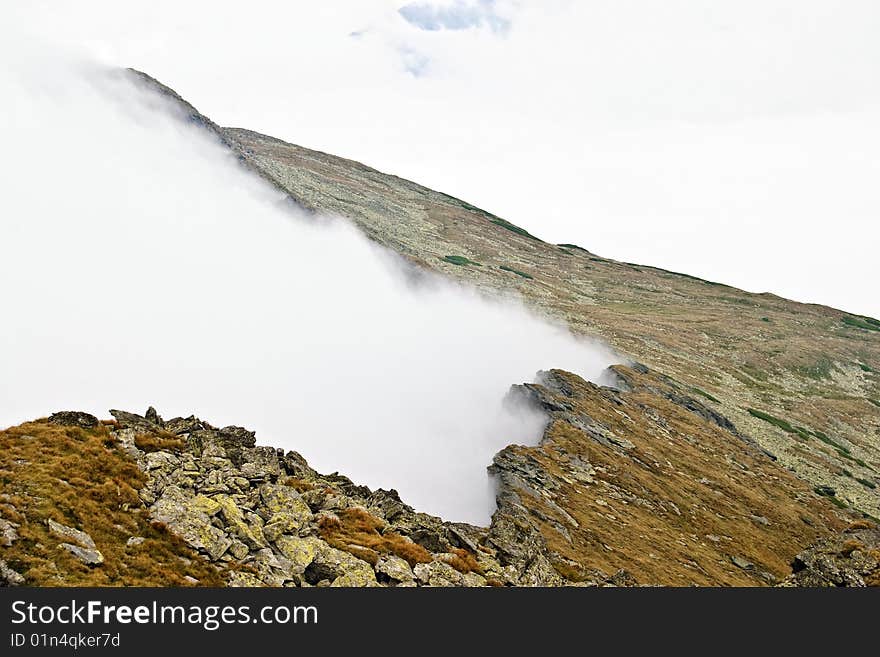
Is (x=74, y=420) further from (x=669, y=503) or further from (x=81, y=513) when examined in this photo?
(x=669, y=503)

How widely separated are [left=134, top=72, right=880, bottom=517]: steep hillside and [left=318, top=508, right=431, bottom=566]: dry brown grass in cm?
6620

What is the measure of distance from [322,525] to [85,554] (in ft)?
30.3

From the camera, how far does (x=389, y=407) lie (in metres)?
76.1

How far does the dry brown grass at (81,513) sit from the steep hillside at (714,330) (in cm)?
7647

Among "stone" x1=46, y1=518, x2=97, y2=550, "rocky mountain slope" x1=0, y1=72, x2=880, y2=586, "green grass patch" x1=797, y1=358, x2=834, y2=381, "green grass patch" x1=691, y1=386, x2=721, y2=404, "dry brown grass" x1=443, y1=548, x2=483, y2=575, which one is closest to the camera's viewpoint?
"stone" x1=46, y1=518, x2=97, y2=550

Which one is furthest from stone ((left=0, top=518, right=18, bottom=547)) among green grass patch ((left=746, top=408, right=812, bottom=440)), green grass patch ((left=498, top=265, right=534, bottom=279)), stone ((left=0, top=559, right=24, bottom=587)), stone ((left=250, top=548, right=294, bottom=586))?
green grass patch ((left=498, top=265, right=534, bottom=279))

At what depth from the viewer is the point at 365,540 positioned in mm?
23062

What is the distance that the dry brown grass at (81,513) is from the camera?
A: 16109 millimetres

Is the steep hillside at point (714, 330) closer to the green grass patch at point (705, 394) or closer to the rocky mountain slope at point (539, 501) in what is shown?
the green grass patch at point (705, 394)

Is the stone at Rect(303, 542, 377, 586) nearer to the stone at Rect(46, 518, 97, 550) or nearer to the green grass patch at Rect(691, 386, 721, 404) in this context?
the stone at Rect(46, 518, 97, 550)

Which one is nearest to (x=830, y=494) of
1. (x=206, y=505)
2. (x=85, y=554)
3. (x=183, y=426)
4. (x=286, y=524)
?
(x=286, y=524)

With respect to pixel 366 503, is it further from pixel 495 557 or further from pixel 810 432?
pixel 810 432

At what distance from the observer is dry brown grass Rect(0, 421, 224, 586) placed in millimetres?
16109

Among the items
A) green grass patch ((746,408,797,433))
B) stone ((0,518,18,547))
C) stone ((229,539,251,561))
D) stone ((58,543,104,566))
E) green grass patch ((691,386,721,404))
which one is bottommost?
stone ((229,539,251,561))
